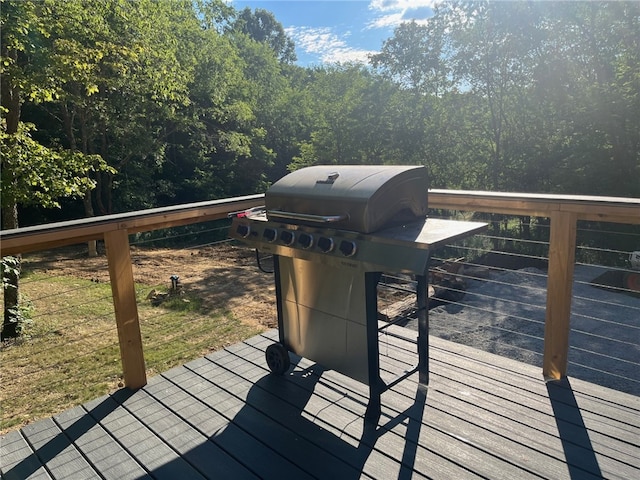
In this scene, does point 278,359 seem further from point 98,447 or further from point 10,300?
point 10,300

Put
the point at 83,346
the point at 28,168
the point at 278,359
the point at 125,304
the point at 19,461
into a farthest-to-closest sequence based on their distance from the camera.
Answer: the point at 83,346
the point at 28,168
the point at 278,359
the point at 125,304
the point at 19,461

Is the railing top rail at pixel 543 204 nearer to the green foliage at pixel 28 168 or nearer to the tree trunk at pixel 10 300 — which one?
the green foliage at pixel 28 168

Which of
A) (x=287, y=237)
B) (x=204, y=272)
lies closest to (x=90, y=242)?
(x=204, y=272)

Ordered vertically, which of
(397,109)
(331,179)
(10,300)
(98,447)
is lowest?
(10,300)

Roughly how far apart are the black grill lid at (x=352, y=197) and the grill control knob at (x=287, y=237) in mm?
60

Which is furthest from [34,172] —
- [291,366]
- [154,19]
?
[154,19]

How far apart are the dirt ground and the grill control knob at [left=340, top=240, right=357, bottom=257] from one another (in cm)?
398

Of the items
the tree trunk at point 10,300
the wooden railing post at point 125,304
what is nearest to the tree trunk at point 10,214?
the tree trunk at point 10,300

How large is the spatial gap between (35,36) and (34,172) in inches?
67.4

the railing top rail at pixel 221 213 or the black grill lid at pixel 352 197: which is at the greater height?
the black grill lid at pixel 352 197

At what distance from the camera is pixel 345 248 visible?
1.83 metres

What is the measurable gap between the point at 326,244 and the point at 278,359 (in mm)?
885

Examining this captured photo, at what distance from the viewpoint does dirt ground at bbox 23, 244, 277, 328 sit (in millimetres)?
6629

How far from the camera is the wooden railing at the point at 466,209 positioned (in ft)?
6.51
